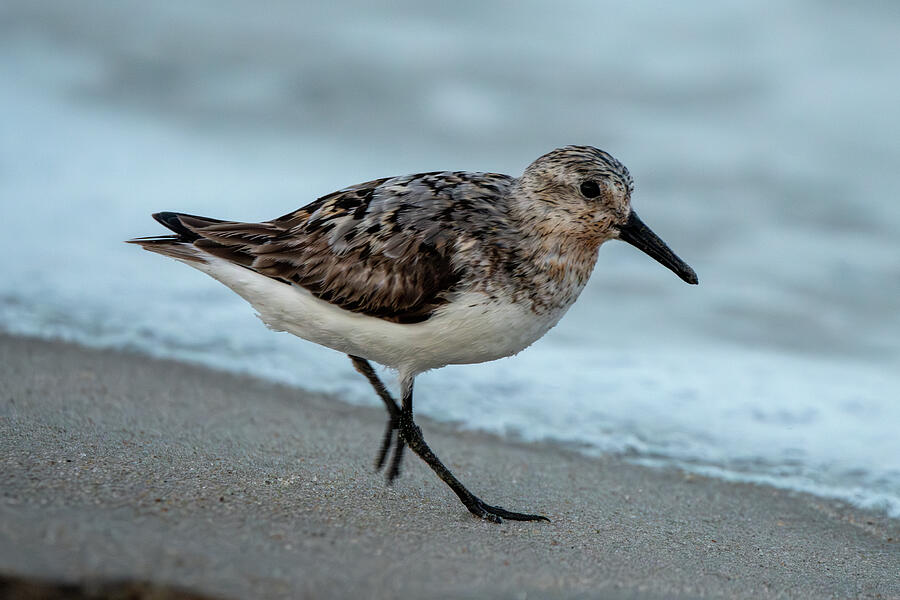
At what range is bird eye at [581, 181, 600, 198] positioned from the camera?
3758 millimetres

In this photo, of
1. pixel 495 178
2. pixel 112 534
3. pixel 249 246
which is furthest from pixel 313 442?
pixel 112 534

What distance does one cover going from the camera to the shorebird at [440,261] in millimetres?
3604

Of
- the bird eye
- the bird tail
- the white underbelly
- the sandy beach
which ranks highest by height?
the bird eye

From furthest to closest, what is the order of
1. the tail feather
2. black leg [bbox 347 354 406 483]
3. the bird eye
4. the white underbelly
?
black leg [bbox 347 354 406 483] < the tail feather < the bird eye < the white underbelly

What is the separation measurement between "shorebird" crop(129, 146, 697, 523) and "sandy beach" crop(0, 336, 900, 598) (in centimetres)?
43

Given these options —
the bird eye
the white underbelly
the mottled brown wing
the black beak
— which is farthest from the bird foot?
the bird eye

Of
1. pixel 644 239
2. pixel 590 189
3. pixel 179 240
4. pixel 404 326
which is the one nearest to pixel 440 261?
pixel 404 326

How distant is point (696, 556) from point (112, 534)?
84.4 inches

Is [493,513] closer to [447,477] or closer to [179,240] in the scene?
[447,477]

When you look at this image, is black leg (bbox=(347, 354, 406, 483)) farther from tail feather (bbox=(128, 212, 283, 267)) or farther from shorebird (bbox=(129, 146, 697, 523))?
tail feather (bbox=(128, 212, 283, 267))

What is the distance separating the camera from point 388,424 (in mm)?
4262

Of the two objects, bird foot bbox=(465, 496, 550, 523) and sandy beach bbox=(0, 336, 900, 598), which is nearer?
sandy beach bbox=(0, 336, 900, 598)

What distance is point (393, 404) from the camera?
4.22 meters

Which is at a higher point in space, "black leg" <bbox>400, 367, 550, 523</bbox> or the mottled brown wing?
the mottled brown wing
